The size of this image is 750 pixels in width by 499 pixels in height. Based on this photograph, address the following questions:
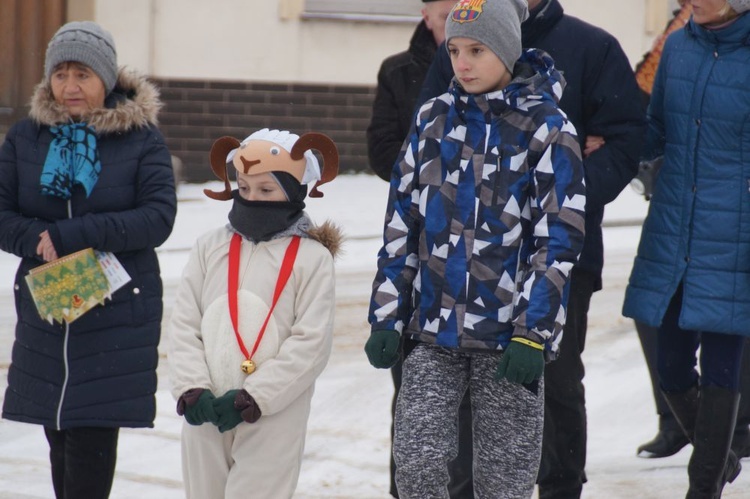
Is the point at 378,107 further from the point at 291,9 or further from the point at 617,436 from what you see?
the point at 291,9

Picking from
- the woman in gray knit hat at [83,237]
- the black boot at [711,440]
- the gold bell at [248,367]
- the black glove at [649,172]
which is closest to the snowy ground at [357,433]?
the black boot at [711,440]

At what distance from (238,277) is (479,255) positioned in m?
0.72

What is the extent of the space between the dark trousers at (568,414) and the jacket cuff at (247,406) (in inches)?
48.5

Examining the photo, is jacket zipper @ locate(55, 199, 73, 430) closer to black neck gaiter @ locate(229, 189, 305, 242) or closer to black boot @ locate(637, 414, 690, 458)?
black neck gaiter @ locate(229, 189, 305, 242)

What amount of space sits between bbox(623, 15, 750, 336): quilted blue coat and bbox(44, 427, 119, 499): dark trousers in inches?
75.6

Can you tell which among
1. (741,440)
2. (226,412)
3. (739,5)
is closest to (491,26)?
(739,5)

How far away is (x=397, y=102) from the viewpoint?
198 inches

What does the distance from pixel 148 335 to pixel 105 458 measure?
0.44 meters

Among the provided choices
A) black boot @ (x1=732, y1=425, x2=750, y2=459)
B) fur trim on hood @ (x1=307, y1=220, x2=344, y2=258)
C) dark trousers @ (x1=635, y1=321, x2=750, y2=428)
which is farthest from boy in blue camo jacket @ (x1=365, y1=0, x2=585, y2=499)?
black boot @ (x1=732, y1=425, x2=750, y2=459)

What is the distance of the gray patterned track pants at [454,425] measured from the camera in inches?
147

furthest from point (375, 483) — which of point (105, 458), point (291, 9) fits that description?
point (291, 9)

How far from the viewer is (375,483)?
5.30m

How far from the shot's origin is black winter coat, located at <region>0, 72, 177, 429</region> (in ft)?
14.2

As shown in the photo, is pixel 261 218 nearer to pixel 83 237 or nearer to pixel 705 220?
pixel 83 237
